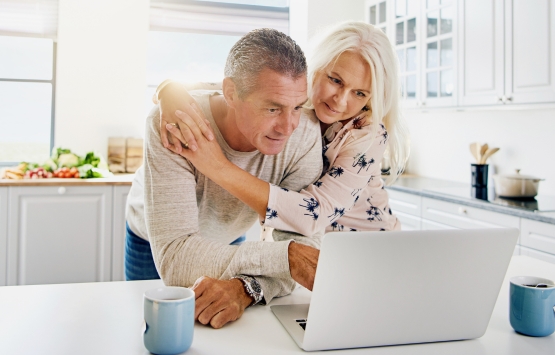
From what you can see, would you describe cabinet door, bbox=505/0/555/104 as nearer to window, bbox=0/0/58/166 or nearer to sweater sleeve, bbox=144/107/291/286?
sweater sleeve, bbox=144/107/291/286

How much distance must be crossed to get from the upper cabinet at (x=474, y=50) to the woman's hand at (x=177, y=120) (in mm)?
2096

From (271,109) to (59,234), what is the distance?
8.63 ft

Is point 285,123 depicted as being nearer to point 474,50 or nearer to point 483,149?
point 474,50

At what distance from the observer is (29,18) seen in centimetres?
433

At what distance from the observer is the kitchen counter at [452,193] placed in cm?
257

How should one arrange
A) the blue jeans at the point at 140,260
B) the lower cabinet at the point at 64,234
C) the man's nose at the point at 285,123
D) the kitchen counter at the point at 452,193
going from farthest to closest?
1. the lower cabinet at the point at 64,234
2. the kitchen counter at the point at 452,193
3. the blue jeans at the point at 140,260
4. the man's nose at the point at 285,123

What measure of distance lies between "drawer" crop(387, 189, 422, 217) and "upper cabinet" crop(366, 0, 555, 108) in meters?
0.63

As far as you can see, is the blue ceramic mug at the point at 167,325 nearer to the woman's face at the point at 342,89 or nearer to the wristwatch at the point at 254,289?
the wristwatch at the point at 254,289

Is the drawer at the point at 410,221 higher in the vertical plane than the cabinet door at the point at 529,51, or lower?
lower

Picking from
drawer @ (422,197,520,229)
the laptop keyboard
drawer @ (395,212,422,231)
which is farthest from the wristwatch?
drawer @ (395,212,422,231)

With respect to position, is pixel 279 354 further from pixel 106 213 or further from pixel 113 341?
pixel 106 213

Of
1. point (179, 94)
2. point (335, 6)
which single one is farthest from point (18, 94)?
point (179, 94)

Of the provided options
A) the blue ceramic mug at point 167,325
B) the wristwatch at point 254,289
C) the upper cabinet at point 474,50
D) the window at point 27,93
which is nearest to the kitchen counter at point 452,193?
the upper cabinet at point 474,50

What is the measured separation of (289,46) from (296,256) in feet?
1.50
